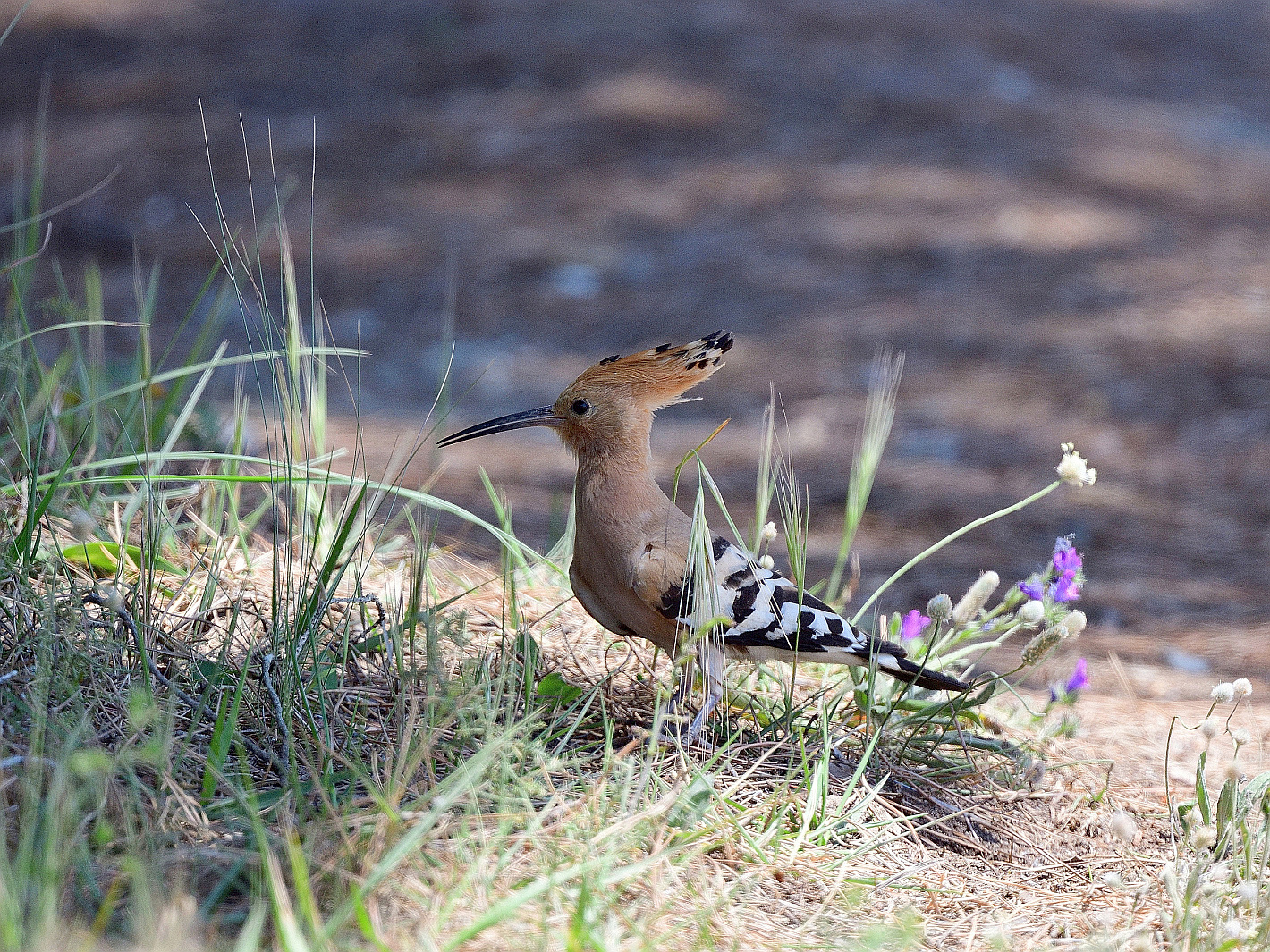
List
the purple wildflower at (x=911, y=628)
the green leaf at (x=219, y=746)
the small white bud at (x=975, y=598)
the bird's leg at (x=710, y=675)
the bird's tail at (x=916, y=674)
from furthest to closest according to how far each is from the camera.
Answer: the purple wildflower at (x=911, y=628) → the small white bud at (x=975, y=598) → the bird's tail at (x=916, y=674) → the bird's leg at (x=710, y=675) → the green leaf at (x=219, y=746)

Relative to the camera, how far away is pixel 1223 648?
346 centimetres

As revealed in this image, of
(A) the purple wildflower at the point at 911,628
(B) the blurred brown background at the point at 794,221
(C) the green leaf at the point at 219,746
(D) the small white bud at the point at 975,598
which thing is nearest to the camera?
(C) the green leaf at the point at 219,746

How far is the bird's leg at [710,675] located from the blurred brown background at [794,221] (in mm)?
1652

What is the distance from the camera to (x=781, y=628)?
2.15 m

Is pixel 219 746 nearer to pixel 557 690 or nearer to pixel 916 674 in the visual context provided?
pixel 557 690

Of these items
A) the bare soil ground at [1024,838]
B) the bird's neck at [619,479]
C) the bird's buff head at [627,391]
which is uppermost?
Answer: the bird's buff head at [627,391]

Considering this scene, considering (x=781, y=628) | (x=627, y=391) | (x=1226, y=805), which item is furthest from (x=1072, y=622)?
(x=627, y=391)

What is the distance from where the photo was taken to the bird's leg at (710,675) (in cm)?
210

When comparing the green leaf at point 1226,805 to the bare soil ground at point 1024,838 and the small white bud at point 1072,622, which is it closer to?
the bare soil ground at point 1024,838

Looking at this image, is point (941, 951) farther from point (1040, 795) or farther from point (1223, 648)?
point (1223, 648)

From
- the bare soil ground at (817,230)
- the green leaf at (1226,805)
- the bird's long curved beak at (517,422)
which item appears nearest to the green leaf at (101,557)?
the bird's long curved beak at (517,422)

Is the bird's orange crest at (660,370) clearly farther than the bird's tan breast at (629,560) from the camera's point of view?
Yes

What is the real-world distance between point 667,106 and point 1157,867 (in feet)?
Result: 19.4

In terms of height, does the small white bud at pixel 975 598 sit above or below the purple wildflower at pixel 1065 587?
below
